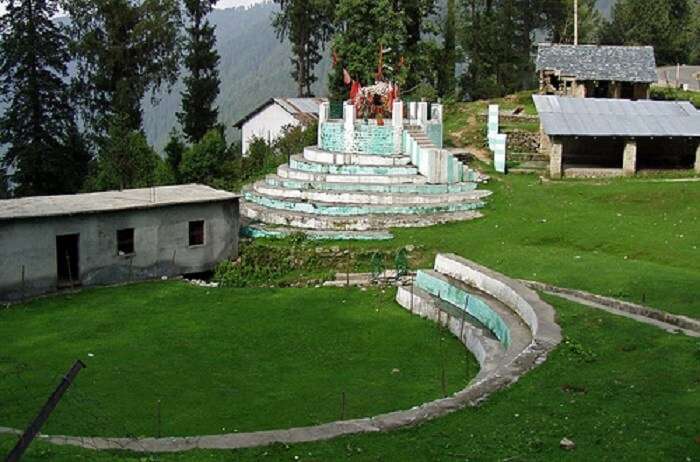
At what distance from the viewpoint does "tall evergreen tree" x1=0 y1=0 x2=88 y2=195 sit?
124 ft

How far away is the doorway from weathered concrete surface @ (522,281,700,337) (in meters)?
10.6

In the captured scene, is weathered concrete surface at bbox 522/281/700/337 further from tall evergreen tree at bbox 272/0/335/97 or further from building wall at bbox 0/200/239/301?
tall evergreen tree at bbox 272/0/335/97

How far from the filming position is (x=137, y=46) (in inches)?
1687

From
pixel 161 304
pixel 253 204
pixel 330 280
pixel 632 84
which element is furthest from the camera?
pixel 632 84

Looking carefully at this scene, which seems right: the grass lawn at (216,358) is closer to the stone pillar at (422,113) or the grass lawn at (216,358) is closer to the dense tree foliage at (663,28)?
the stone pillar at (422,113)

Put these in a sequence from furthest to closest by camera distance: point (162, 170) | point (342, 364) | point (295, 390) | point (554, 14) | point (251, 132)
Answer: point (554, 14) < point (251, 132) < point (162, 170) < point (342, 364) < point (295, 390)

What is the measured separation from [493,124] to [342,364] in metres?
21.5

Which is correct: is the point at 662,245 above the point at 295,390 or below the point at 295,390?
above

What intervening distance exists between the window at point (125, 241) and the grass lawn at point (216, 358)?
3.59 feet

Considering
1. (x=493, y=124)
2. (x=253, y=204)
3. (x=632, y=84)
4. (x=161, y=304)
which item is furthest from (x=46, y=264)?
(x=632, y=84)

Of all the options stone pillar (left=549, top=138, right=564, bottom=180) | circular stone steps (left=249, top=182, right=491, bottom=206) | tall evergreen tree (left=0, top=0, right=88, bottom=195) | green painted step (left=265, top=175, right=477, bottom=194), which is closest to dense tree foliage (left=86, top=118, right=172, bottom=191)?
tall evergreen tree (left=0, top=0, right=88, bottom=195)

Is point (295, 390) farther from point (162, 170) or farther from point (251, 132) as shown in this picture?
point (251, 132)

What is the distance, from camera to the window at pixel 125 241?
2217cm

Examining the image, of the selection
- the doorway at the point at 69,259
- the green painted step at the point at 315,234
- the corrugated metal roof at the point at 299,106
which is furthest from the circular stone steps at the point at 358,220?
the corrugated metal roof at the point at 299,106
